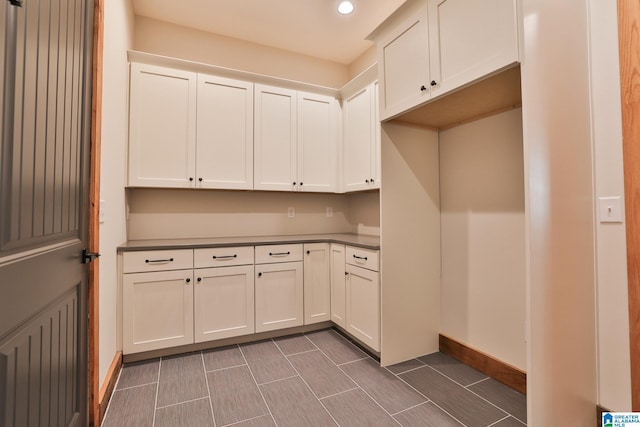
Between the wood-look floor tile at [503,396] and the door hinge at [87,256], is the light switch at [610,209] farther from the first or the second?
the door hinge at [87,256]

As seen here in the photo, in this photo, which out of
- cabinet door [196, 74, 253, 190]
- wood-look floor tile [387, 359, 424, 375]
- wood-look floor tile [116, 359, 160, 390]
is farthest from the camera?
cabinet door [196, 74, 253, 190]

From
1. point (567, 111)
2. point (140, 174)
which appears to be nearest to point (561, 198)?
point (567, 111)

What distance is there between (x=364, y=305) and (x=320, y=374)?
61 cm

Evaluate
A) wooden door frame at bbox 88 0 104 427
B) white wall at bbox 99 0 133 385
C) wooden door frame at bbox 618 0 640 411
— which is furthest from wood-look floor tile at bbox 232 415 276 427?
wooden door frame at bbox 618 0 640 411

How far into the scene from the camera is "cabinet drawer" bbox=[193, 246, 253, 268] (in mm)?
2430

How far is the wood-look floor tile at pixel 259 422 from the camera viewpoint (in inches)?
62.9

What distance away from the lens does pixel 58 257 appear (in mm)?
1121

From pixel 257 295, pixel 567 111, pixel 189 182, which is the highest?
pixel 567 111

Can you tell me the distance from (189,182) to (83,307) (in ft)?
4.74

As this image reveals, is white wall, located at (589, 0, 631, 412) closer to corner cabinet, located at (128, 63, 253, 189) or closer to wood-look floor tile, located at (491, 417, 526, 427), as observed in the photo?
wood-look floor tile, located at (491, 417, 526, 427)

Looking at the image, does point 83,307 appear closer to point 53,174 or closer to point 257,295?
point 53,174

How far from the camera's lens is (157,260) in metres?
2.30

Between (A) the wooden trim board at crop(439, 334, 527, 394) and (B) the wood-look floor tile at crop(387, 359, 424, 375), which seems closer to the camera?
(A) the wooden trim board at crop(439, 334, 527, 394)
